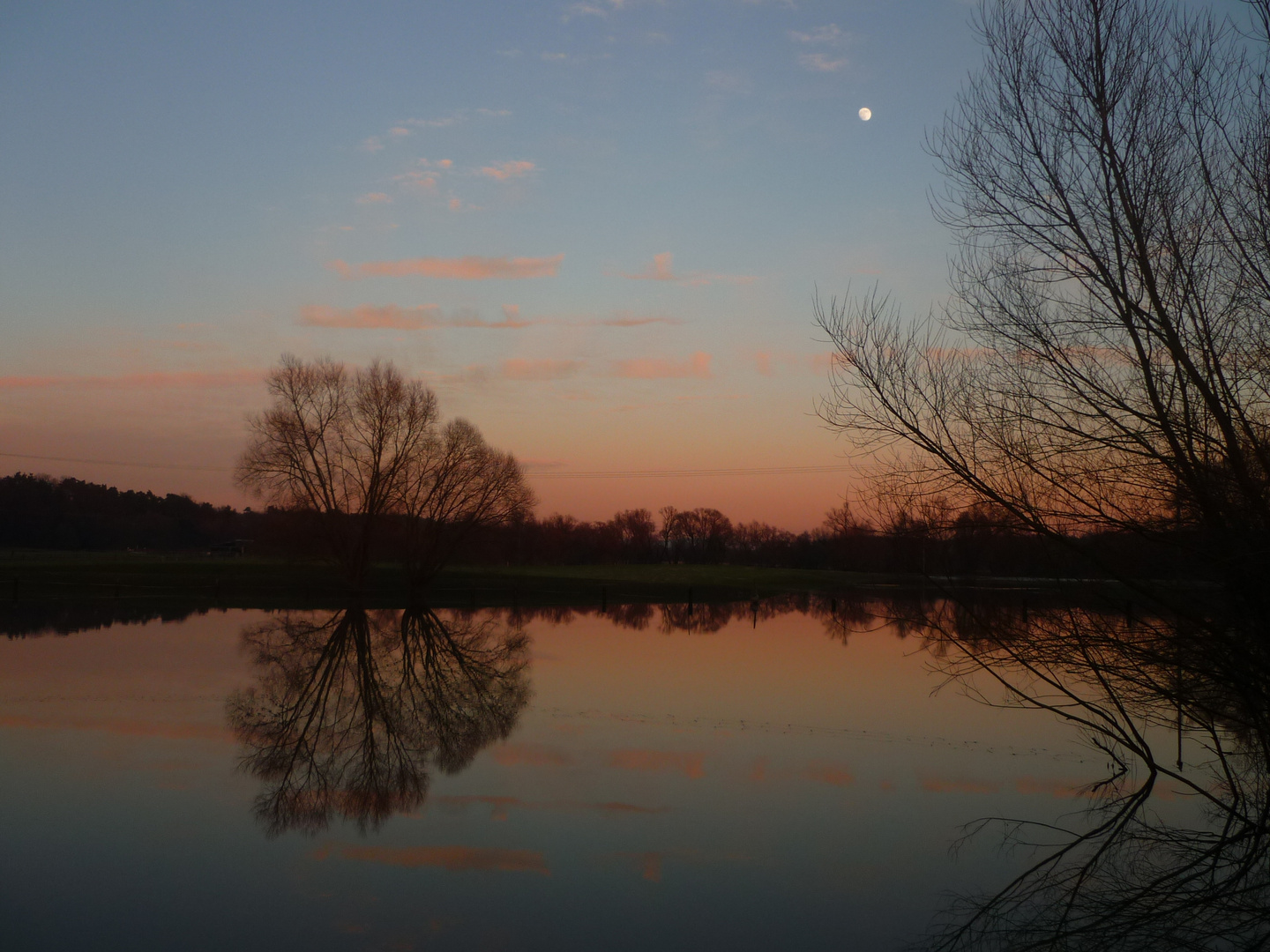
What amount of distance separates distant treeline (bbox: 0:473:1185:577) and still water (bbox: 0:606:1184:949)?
227 centimetres

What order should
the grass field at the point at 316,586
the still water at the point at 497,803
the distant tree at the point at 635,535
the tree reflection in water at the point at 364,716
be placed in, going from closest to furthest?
the still water at the point at 497,803 → the tree reflection in water at the point at 364,716 → the grass field at the point at 316,586 → the distant tree at the point at 635,535

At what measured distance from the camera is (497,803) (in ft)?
28.1

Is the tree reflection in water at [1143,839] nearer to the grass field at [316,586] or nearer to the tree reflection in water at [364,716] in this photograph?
the tree reflection in water at [364,716]

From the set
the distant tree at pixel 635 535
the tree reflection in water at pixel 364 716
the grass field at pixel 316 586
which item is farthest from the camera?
the distant tree at pixel 635 535

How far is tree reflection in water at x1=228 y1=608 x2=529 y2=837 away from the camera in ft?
28.6

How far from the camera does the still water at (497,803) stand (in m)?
5.95

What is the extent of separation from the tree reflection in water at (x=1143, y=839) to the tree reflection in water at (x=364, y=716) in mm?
5018

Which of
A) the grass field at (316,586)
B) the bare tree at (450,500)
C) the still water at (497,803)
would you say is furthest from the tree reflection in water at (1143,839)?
the bare tree at (450,500)

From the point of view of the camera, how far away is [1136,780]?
10.3 metres

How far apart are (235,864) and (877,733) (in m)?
8.19

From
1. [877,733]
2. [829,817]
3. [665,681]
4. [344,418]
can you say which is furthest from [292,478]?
[829,817]

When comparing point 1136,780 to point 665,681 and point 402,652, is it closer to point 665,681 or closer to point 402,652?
point 665,681

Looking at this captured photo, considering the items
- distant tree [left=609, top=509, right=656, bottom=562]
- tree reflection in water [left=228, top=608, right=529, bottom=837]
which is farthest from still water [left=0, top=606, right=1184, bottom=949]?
distant tree [left=609, top=509, right=656, bottom=562]

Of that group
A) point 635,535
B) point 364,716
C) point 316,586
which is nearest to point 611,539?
point 635,535
